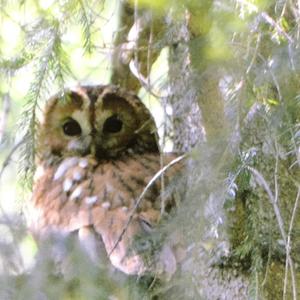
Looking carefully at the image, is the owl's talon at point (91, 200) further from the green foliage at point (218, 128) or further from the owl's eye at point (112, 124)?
the green foliage at point (218, 128)

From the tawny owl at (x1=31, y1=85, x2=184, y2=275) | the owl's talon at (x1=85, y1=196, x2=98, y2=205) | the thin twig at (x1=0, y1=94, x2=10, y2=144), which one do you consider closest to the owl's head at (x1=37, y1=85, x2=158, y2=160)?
the tawny owl at (x1=31, y1=85, x2=184, y2=275)

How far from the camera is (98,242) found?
2180 millimetres

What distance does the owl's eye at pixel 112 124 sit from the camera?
8.35 feet

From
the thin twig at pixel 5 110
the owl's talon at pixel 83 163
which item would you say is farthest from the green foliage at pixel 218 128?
the owl's talon at pixel 83 163

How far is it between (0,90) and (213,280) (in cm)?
74

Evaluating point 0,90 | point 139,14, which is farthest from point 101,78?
point 0,90

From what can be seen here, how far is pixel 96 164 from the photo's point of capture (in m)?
2.51

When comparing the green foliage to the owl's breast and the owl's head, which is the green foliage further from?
the owl's head

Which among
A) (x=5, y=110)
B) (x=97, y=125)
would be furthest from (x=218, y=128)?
(x=97, y=125)

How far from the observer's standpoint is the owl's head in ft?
8.24

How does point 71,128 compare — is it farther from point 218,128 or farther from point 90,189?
point 218,128

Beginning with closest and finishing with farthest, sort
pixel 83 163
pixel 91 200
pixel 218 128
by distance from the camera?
1. pixel 218 128
2. pixel 91 200
3. pixel 83 163

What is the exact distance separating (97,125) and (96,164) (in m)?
0.12

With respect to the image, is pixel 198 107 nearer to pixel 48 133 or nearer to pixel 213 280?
pixel 213 280
